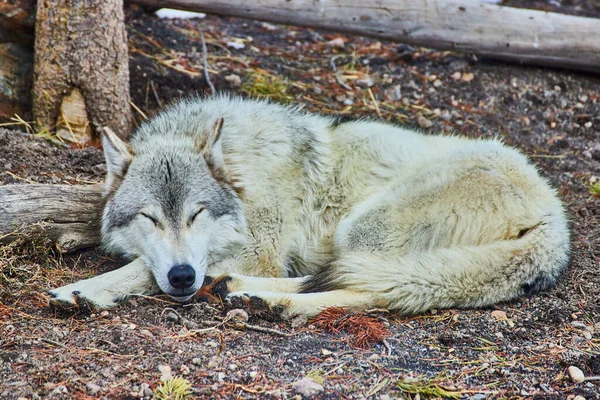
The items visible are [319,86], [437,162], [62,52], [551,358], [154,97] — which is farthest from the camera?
[319,86]

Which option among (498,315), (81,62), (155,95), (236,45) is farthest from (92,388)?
(236,45)

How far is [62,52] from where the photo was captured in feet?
19.1

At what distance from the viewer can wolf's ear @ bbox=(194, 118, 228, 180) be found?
454cm

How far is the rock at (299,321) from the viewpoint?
4.11 metres

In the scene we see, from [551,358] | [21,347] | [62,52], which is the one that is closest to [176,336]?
[21,347]

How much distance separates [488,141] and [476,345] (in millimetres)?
1854

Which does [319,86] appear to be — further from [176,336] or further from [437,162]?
[176,336]

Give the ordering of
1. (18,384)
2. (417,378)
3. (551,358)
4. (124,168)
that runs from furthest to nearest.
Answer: (124,168)
(551,358)
(417,378)
(18,384)

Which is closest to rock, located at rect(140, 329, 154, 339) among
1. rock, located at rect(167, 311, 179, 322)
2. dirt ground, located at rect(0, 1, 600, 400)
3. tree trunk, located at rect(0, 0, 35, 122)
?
dirt ground, located at rect(0, 1, 600, 400)

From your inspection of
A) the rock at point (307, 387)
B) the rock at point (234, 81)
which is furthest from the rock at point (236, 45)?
the rock at point (307, 387)

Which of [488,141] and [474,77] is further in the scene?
[474,77]

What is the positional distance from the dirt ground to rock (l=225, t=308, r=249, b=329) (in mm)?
69

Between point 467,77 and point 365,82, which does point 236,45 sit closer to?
point 365,82

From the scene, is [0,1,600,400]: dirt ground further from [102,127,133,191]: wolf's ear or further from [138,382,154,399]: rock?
[102,127,133,191]: wolf's ear
